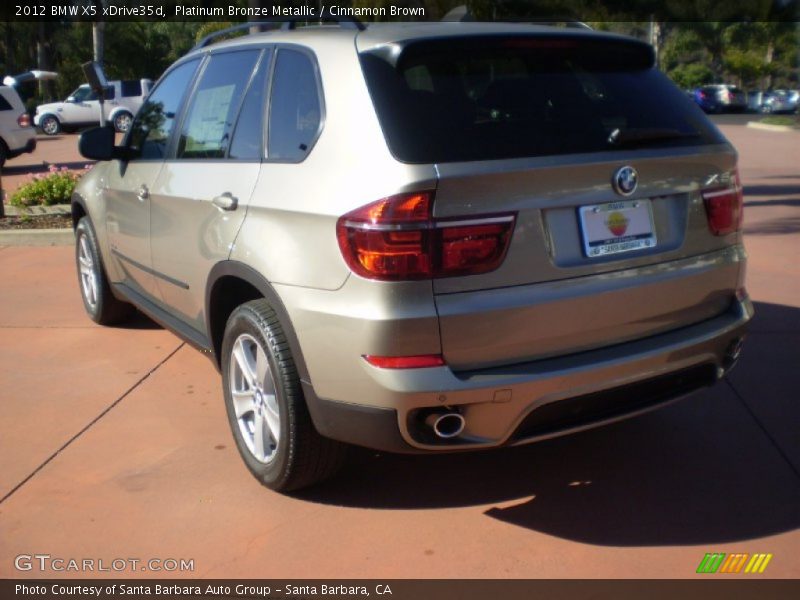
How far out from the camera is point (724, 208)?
11.7 feet

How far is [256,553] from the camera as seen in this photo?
3.35 m

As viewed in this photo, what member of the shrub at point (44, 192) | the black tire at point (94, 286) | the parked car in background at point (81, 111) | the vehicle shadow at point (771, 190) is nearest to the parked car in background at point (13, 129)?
the shrub at point (44, 192)

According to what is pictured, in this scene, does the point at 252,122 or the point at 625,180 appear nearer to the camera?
the point at 625,180

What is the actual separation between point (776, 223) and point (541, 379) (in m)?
7.54

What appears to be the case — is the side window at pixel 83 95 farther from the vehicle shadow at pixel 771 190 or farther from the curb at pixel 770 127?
the vehicle shadow at pixel 771 190

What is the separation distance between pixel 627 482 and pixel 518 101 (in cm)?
167

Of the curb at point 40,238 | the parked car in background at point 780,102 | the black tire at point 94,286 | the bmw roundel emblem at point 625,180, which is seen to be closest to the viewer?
the bmw roundel emblem at point 625,180

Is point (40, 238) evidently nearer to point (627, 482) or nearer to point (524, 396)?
point (627, 482)

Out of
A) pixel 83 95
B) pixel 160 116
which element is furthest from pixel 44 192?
pixel 83 95

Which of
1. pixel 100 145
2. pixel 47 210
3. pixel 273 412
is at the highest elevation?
pixel 100 145

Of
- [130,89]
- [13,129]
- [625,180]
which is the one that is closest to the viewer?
[625,180]

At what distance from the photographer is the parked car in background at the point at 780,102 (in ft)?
136
